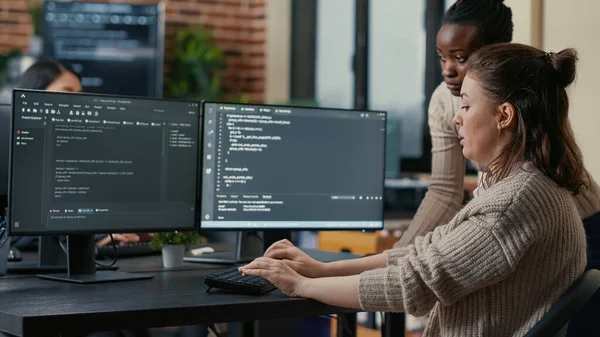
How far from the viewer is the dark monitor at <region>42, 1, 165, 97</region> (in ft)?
18.4

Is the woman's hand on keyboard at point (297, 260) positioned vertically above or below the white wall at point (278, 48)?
below

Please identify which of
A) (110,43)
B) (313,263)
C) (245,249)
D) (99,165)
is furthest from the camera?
(110,43)

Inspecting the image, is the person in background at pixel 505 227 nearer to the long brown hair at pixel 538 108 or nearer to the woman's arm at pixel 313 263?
the long brown hair at pixel 538 108

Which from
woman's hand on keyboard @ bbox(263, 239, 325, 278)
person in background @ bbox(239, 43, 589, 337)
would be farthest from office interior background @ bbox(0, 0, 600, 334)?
person in background @ bbox(239, 43, 589, 337)

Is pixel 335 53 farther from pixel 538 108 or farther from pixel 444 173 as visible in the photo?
pixel 538 108

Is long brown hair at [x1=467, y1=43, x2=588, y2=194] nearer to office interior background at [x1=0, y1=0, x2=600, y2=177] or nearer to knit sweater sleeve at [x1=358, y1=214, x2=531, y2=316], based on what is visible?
knit sweater sleeve at [x1=358, y1=214, x2=531, y2=316]

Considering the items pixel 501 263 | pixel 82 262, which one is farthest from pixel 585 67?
pixel 82 262

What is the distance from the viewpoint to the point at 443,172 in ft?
8.42

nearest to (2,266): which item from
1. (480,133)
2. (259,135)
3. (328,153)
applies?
(259,135)

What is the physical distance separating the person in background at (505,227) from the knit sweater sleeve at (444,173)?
30.1 inches

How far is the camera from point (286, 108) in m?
2.36

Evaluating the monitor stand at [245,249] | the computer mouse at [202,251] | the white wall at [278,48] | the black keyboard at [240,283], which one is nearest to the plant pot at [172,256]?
the monitor stand at [245,249]

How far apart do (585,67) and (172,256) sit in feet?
5.15

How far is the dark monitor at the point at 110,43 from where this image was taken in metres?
5.62
